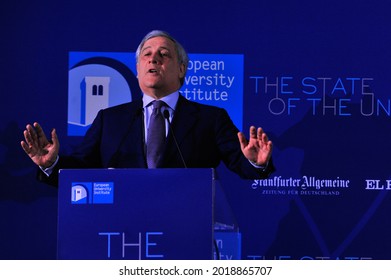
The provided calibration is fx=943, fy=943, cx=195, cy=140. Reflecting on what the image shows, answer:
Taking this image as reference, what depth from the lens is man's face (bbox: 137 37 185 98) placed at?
467 centimetres

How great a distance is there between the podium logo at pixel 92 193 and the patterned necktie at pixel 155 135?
39.3 inches

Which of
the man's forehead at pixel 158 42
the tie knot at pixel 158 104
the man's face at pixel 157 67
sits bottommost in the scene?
the tie knot at pixel 158 104

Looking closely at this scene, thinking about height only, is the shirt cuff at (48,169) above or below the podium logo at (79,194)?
above

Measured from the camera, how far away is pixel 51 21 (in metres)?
6.40

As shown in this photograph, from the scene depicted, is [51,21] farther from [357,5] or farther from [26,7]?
[357,5]

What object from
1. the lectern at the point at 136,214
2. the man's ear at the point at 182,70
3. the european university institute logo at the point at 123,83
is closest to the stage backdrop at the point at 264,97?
the european university institute logo at the point at 123,83

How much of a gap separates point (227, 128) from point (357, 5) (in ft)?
6.68

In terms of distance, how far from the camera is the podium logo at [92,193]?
136 inches

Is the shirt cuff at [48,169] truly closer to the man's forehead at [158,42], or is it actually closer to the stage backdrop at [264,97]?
the man's forehead at [158,42]

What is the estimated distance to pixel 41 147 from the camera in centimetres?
395

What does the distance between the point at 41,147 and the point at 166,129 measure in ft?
2.72

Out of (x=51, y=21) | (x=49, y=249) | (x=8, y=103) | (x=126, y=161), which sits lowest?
(x=49, y=249)

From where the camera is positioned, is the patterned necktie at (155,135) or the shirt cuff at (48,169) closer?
the shirt cuff at (48,169)
